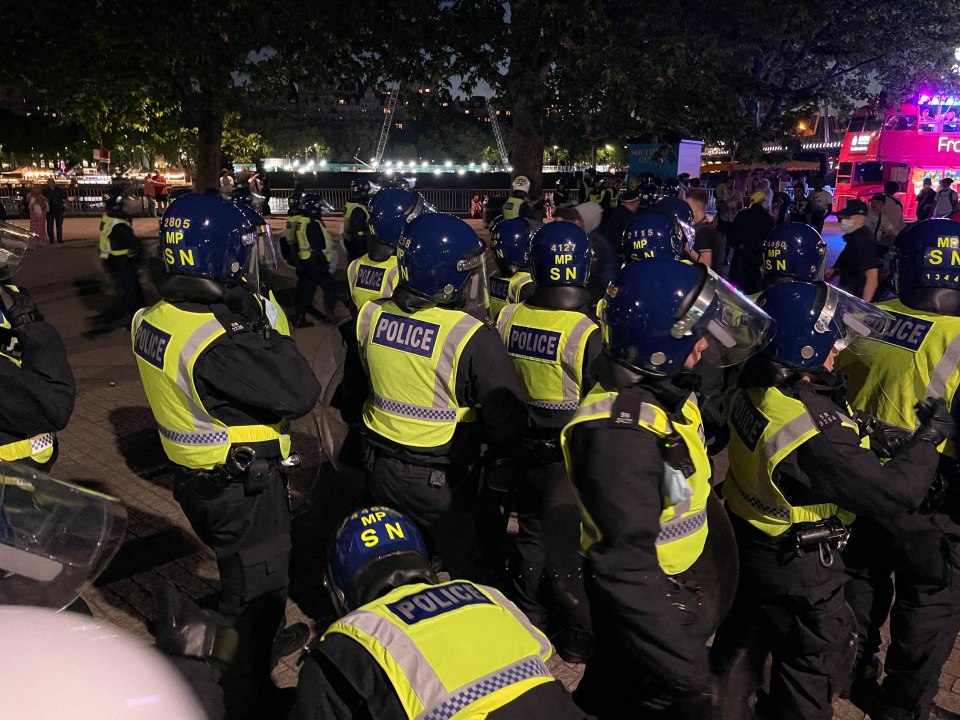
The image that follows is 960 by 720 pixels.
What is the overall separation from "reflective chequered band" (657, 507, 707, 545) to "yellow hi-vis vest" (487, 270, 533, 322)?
3438 mm

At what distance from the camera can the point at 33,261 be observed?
18281mm

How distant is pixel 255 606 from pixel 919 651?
3020 millimetres

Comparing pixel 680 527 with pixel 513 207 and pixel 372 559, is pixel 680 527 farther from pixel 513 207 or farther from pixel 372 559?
pixel 513 207

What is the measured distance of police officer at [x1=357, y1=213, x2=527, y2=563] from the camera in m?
3.36

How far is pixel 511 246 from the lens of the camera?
6070mm

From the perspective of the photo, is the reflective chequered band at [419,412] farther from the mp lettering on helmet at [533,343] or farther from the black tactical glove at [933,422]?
the black tactical glove at [933,422]

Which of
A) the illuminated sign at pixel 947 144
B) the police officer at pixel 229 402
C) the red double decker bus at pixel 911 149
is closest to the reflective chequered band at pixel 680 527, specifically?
the police officer at pixel 229 402

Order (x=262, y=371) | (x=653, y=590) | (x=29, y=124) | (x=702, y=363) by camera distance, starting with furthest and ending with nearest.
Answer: (x=29, y=124)
(x=262, y=371)
(x=702, y=363)
(x=653, y=590)

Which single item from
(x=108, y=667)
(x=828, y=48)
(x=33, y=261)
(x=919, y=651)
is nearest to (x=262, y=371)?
(x=108, y=667)

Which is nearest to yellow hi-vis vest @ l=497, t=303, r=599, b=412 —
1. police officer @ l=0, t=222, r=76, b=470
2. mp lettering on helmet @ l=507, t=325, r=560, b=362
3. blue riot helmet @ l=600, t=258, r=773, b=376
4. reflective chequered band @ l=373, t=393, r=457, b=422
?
mp lettering on helmet @ l=507, t=325, r=560, b=362

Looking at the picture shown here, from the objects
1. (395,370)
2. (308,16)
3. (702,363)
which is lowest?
(395,370)

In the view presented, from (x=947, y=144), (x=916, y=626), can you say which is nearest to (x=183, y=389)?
(x=916, y=626)

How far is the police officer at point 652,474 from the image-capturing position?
82.7 inches

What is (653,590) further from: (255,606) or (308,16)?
(308,16)
